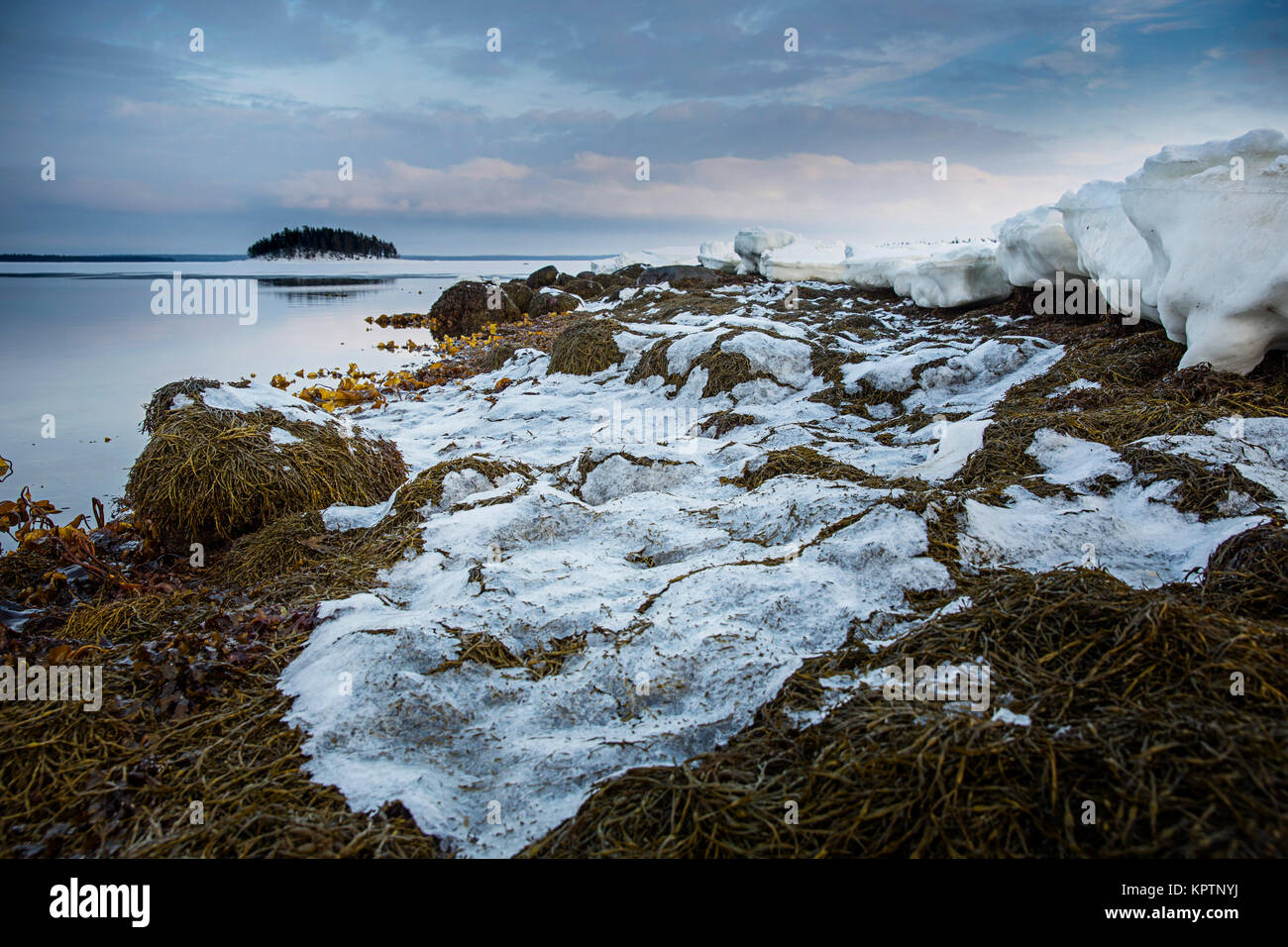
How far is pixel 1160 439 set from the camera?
10.7 feet

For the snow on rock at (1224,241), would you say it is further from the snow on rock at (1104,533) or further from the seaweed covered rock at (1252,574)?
the seaweed covered rock at (1252,574)

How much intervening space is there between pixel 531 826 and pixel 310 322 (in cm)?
1675

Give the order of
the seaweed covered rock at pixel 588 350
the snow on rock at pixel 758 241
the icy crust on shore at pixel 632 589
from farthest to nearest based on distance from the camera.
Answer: the snow on rock at pixel 758 241 < the seaweed covered rock at pixel 588 350 < the icy crust on shore at pixel 632 589

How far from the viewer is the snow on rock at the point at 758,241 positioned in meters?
17.5

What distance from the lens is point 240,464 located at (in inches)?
157

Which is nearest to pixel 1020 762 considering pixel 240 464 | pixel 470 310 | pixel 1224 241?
pixel 240 464

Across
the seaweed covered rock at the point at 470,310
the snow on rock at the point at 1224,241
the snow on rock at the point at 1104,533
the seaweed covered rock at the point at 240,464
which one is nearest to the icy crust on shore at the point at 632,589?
the snow on rock at the point at 1104,533

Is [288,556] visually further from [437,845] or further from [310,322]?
[310,322]

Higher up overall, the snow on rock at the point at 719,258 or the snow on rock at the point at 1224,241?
the snow on rock at the point at 719,258

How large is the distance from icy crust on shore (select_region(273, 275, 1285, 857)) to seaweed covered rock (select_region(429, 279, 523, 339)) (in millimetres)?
10368

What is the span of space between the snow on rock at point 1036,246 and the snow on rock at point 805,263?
262 inches

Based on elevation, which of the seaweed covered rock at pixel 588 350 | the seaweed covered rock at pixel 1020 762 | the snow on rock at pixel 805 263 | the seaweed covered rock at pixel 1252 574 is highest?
the snow on rock at pixel 805 263

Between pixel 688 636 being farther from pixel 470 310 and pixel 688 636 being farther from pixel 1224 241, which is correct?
pixel 470 310
